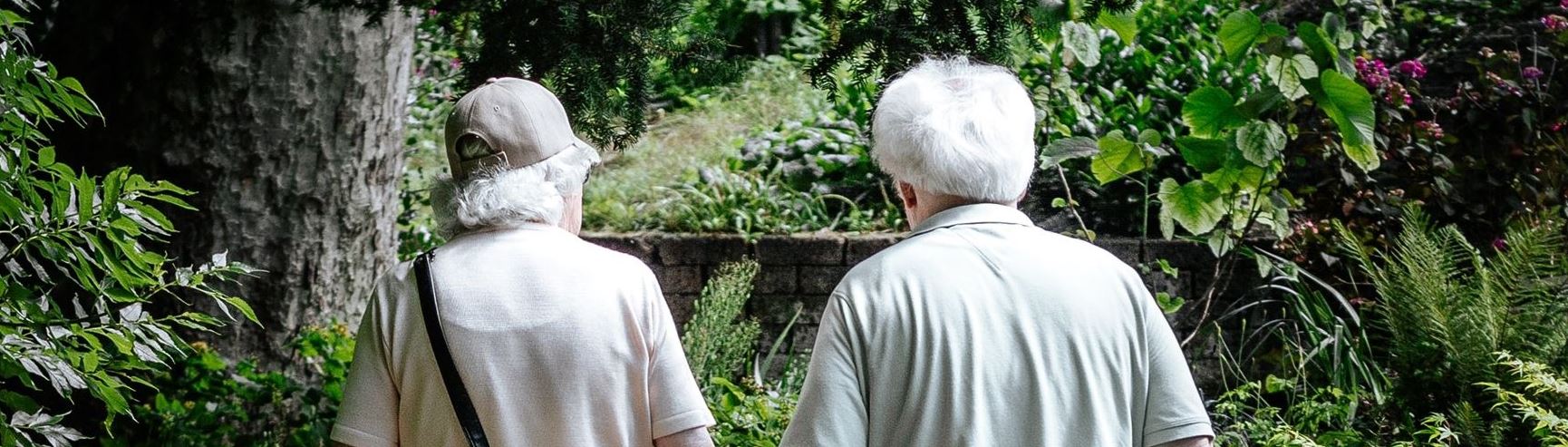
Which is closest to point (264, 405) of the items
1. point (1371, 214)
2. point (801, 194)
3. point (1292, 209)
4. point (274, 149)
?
point (274, 149)

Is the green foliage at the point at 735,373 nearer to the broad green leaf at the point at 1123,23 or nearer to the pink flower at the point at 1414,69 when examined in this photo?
the broad green leaf at the point at 1123,23

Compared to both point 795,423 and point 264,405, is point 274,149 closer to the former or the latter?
point 264,405

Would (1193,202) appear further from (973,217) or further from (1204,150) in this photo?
(973,217)

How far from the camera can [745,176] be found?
19.1ft

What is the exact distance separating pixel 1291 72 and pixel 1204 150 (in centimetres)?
32

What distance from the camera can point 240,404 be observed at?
3820 millimetres

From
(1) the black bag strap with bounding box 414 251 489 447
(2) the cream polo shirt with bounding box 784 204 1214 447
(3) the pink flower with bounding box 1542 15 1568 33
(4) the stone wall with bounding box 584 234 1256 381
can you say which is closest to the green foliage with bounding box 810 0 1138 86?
(2) the cream polo shirt with bounding box 784 204 1214 447

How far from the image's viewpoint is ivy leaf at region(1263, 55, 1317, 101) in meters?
3.73

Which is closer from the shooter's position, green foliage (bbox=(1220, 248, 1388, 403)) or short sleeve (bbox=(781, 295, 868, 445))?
short sleeve (bbox=(781, 295, 868, 445))

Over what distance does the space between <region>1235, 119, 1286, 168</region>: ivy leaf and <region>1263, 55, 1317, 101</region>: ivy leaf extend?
0.12 meters

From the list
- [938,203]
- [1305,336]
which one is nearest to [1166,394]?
[938,203]

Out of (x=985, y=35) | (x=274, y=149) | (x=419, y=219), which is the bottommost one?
(x=419, y=219)

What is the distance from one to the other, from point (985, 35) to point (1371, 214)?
2.68 m

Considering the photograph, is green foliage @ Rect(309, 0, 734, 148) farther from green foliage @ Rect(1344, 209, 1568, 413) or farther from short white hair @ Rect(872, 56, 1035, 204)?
green foliage @ Rect(1344, 209, 1568, 413)
